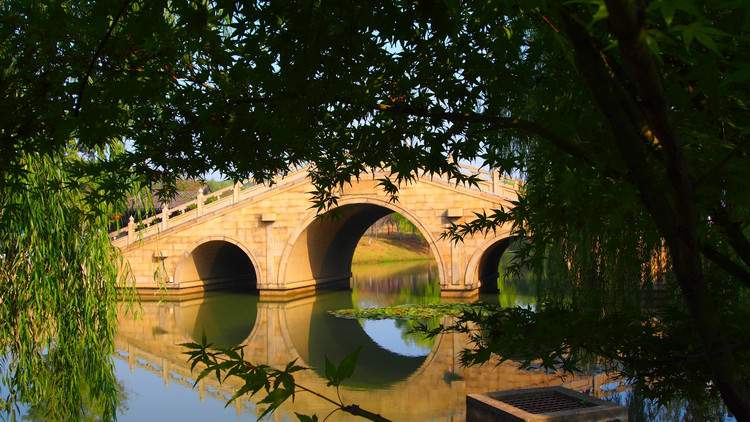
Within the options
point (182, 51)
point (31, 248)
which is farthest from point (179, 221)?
point (182, 51)

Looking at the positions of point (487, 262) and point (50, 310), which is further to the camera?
point (487, 262)

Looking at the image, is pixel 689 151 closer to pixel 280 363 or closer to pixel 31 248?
pixel 31 248

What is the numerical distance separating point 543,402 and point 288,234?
15605 millimetres

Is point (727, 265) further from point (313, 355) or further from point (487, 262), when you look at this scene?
point (487, 262)

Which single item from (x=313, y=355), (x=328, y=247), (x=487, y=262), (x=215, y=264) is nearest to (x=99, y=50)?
(x=313, y=355)

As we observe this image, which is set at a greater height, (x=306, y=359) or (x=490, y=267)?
(x=490, y=267)

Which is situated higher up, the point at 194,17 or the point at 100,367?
the point at 194,17

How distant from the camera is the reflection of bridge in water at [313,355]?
1031 centimetres

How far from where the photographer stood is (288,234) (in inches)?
848

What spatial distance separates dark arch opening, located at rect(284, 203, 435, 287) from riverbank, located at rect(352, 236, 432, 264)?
36.8 feet

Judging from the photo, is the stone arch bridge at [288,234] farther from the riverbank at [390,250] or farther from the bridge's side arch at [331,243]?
the riverbank at [390,250]

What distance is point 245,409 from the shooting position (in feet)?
31.9

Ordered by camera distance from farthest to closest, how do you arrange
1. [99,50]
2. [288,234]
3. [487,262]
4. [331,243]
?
1. [331,243]
2. [487,262]
3. [288,234]
4. [99,50]

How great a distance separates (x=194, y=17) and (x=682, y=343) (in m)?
1.99
